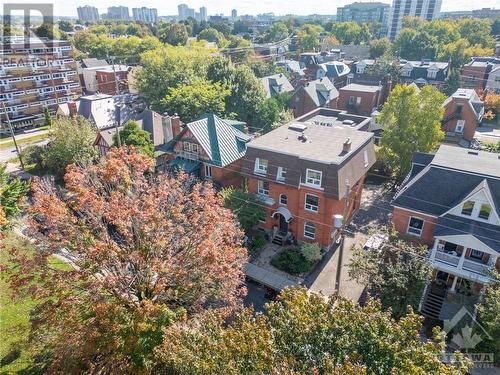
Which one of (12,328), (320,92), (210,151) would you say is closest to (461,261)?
(210,151)

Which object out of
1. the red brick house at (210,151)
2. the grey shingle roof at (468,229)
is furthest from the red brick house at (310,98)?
the grey shingle roof at (468,229)

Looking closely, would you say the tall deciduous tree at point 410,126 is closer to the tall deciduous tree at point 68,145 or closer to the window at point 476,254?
the window at point 476,254

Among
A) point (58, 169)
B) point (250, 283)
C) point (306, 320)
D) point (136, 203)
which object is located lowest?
point (250, 283)

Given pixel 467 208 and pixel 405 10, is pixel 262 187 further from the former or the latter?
pixel 405 10

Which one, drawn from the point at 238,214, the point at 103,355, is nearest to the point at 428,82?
the point at 238,214

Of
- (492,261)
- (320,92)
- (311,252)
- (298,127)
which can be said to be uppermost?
(298,127)

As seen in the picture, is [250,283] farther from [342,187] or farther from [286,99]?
[286,99]
